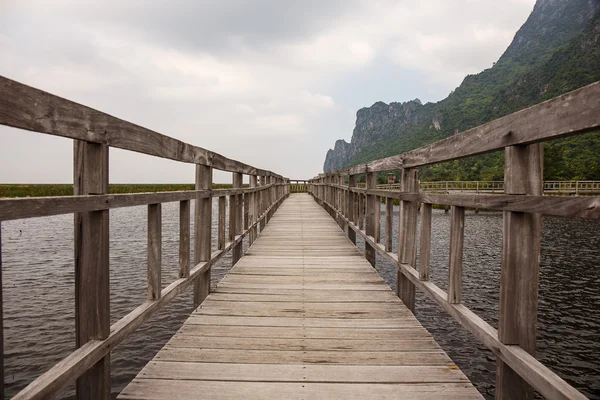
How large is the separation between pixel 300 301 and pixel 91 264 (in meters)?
2.14

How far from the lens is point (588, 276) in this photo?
11.1 metres

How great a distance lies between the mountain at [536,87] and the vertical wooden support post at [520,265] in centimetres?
4774

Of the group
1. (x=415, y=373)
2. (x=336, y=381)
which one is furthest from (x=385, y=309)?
(x=336, y=381)

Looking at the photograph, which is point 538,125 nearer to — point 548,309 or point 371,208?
point 371,208

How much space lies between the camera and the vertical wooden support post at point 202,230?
328 centimetres

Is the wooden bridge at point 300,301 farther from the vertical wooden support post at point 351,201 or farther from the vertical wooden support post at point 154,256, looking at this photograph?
the vertical wooden support post at point 351,201

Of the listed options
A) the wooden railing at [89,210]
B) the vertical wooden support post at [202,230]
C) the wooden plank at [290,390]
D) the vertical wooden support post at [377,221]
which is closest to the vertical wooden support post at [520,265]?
the wooden plank at [290,390]

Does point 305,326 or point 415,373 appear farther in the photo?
point 305,326

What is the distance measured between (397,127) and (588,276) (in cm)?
16248

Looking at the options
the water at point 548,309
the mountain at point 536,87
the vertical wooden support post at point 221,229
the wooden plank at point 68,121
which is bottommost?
the water at point 548,309

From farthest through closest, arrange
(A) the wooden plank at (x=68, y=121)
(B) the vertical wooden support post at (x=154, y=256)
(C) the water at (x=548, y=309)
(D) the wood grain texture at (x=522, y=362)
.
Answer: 1. (C) the water at (x=548, y=309)
2. (B) the vertical wooden support post at (x=154, y=256)
3. (D) the wood grain texture at (x=522, y=362)
4. (A) the wooden plank at (x=68, y=121)

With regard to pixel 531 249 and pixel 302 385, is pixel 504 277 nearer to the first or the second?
pixel 531 249

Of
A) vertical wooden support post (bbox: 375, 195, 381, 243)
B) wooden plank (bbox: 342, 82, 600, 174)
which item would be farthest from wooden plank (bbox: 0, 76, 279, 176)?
vertical wooden support post (bbox: 375, 195, 381, 243)

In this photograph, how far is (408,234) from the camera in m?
3.27
